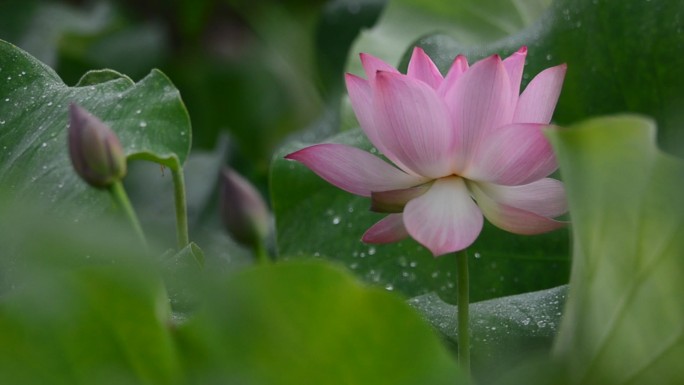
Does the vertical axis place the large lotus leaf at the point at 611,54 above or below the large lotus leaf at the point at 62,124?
above

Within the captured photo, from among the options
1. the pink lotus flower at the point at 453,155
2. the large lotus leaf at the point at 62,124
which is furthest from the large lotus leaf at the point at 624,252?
the large lotus leaf at the point at 62,124

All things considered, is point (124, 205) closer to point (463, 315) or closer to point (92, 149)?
point (92, 149)

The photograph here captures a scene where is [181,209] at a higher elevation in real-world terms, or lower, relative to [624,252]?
lower

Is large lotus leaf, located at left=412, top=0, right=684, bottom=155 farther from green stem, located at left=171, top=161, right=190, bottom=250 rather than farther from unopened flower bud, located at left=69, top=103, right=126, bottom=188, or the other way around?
unopened flower bud, located at left=69, top=103, right=126, bottom=188

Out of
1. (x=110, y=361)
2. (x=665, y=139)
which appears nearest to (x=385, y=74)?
(x=110, y=361)

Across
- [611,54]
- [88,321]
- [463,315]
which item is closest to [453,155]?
[463,315]

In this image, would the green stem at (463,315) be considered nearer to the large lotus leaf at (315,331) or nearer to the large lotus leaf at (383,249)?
the large lotus leaf at (315,331)
